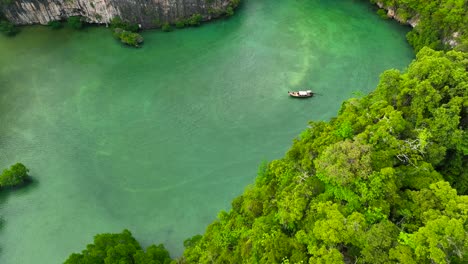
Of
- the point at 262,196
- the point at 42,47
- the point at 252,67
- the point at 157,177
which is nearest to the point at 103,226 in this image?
the point at 157,177

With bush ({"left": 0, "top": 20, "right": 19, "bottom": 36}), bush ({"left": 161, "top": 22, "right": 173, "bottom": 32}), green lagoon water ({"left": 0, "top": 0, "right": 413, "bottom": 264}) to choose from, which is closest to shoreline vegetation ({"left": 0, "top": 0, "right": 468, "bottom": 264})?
green lagoon water ({"left": 0, "top": 0, "right": 413, "bottom": 264})

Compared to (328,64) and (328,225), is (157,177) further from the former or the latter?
(328,64)

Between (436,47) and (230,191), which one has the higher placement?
(436,47)

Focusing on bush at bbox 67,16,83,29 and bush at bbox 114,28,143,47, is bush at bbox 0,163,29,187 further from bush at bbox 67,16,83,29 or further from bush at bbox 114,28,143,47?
bush at bbox 67,16,83,29

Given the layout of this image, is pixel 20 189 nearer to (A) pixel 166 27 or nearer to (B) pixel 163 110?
(B) pixel 163 110

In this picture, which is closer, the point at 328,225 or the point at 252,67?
the point at 328,225

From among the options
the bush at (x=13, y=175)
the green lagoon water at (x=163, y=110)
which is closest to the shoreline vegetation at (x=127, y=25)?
the green lagoon water at (x=163, y=110)

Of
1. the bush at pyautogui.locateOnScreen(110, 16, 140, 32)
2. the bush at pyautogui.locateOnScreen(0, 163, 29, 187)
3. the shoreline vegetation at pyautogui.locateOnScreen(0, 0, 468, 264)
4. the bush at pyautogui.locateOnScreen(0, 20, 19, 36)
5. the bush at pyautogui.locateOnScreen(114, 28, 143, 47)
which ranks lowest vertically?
the bush at pyautogui.locateOnScreen(0, 163, 29, 187)
